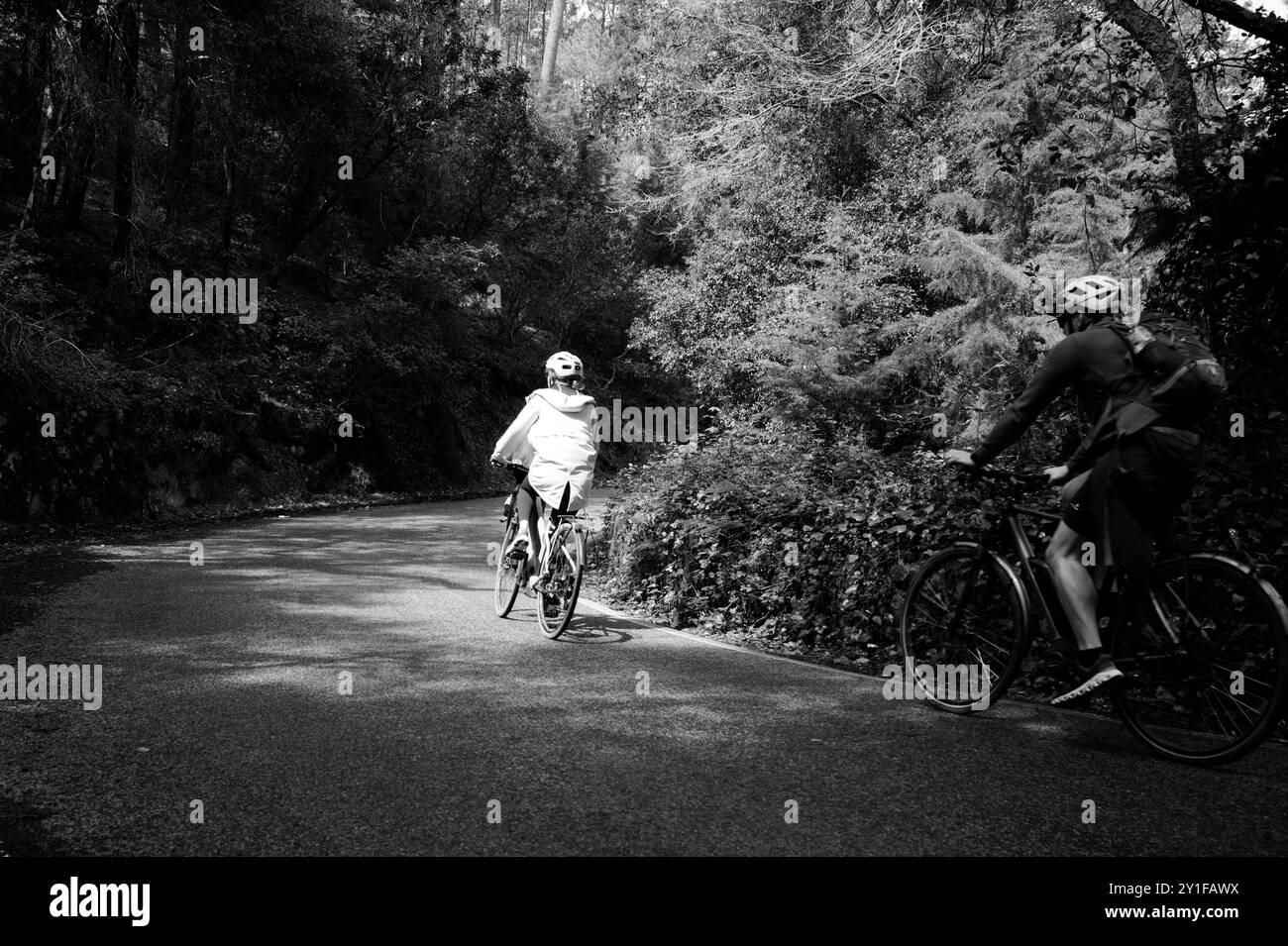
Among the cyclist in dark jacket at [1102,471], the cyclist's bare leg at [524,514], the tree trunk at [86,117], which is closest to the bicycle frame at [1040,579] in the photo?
the cyclist in dark jacket at [1102,471]

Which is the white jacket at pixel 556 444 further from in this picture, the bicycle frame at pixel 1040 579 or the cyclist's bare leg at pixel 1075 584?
the cyclist's bare leg at pixel 1075 584

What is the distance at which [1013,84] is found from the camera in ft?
50.2

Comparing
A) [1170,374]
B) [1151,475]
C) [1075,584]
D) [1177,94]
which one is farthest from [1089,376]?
[1177,94]

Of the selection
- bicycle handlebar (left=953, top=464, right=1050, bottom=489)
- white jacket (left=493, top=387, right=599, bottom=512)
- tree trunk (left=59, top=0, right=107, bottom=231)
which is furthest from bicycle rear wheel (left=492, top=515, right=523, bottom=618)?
tree trunk (left=59, top=0, right=107, bottom=231)

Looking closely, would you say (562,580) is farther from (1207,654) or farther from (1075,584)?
(1207,654)

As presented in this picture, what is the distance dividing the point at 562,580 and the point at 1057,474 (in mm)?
3916

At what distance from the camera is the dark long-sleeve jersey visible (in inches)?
186

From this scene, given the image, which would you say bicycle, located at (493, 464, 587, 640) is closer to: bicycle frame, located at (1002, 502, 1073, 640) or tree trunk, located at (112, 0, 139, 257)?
bicycle frame, located at (1002, 502, 1073, 640)

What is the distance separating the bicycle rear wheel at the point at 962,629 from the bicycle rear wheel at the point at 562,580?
2680 millimetres

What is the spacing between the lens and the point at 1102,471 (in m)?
4.73

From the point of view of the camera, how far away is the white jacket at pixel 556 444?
7973 mm

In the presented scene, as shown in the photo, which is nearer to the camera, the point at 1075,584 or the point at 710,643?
the point at 1075,584

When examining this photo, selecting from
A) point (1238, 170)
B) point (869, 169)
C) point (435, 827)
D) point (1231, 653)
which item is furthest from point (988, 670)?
point (869, 169)

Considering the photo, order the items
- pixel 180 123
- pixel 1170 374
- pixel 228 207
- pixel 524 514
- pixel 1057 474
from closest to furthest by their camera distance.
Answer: pixel 1170 374, pixel 1057 474, pixel 524 514, pixel 180 123, pixel 228 207
